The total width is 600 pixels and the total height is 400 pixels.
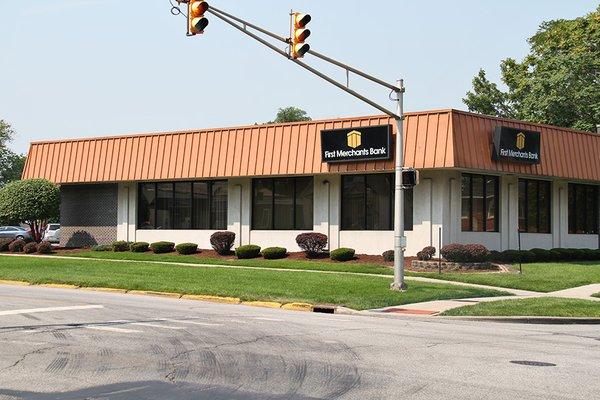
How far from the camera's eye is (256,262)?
1258 inches

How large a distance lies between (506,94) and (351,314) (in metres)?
47.7

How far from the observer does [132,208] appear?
40656mm

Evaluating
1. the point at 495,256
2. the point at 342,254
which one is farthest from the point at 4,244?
the point at 495,256

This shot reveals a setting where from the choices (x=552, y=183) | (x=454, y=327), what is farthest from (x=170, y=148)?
(x=454, y=327)

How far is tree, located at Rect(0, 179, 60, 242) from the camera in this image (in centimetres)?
3997

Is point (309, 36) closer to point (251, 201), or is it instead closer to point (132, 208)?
point (251, 201)

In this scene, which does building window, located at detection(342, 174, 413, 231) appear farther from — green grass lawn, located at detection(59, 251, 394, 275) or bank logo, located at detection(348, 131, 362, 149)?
green grass lawn, located at detection(59, 251, 394, 275)

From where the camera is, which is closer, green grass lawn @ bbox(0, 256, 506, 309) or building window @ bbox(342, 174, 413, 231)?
green grass lawn @ bbox(0, 256, 506, 309)

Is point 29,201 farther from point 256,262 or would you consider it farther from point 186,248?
point 256,262

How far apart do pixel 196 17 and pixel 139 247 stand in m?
22.2

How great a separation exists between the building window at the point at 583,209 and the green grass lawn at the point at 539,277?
26.4ft

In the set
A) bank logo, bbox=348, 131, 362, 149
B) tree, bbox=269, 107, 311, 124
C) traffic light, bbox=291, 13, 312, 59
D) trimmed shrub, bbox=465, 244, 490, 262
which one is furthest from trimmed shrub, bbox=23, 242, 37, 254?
tree, bbox=269, 107, 311, 124

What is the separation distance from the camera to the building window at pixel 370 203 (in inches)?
1309

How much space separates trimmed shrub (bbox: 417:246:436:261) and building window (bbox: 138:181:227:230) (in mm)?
10579
